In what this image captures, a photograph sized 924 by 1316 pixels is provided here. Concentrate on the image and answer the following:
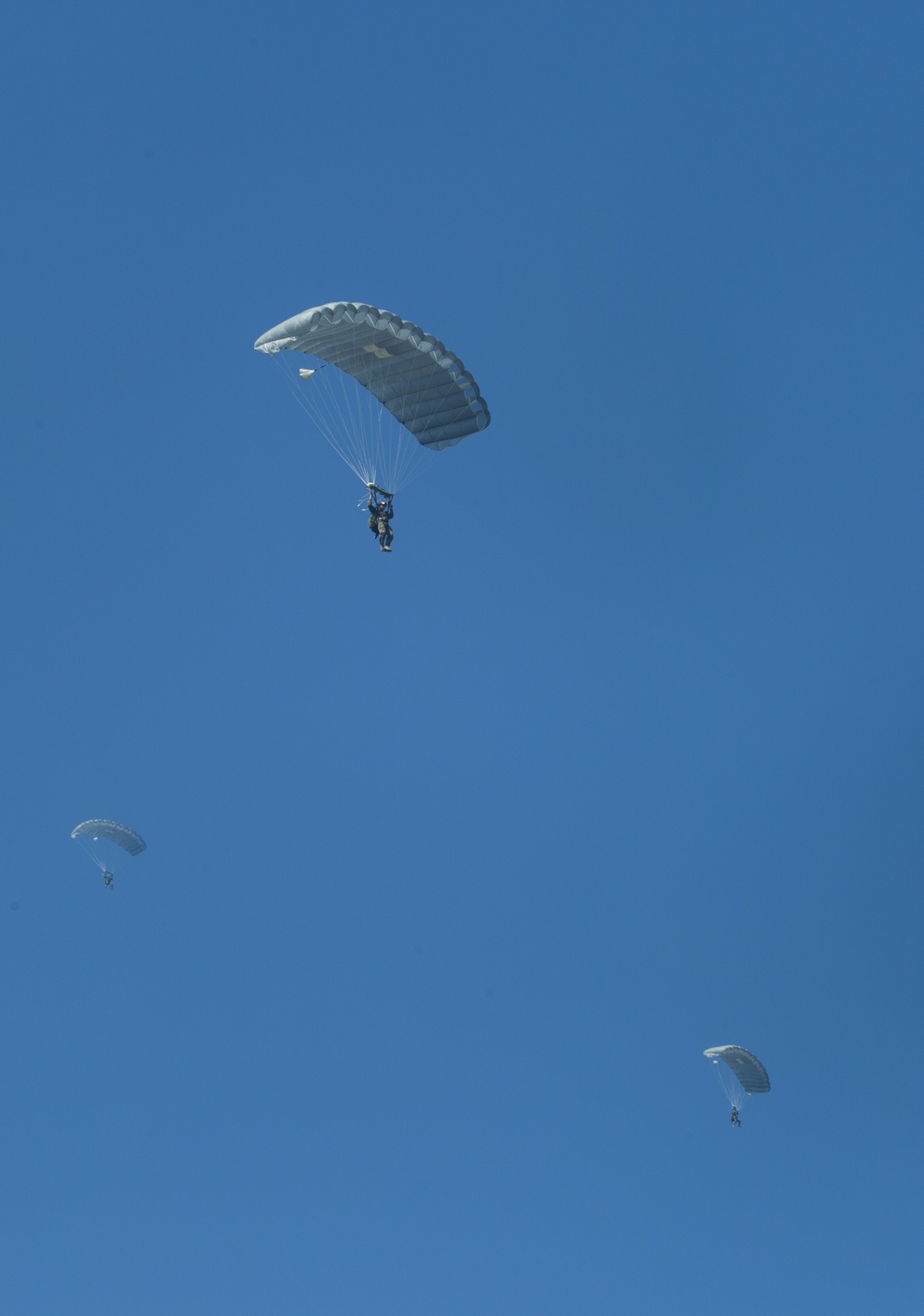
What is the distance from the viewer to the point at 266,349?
38844 millimetres

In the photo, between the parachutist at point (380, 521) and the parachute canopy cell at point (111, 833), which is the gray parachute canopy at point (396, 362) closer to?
the parachutist at point (380, 521)

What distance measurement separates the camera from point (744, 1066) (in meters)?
56.8

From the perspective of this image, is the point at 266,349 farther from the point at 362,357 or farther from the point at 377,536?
the point at 377,536

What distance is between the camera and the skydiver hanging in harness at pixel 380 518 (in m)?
44.8

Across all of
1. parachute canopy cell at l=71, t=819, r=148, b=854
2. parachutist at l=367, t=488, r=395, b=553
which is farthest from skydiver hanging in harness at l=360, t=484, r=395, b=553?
parachute canopy cell at l=71, t=819, r=148, b=854

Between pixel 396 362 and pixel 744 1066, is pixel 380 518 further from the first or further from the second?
pixel 744 1066

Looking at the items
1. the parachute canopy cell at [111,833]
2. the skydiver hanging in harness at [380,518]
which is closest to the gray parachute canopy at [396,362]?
the skydiver hanging in harness at [380,518]

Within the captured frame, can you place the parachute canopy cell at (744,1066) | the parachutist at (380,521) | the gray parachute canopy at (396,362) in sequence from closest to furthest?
the gray parachute canopy at (396,362) < the parachutist at (380,521) < the parachute canopy cell at (744,1066)

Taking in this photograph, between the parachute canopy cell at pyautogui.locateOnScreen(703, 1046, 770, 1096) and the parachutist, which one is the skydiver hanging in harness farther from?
the parachute canopy cell at pyautogui.locateOnScreen(703, 1046, 770, 1096)

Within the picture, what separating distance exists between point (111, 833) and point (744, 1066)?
21384 mm

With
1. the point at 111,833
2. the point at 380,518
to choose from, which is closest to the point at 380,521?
the point at 380,518

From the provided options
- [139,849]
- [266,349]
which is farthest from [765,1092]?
[266,349]

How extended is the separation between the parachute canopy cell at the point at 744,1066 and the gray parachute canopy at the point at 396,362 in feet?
73.1

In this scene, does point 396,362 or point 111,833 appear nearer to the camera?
point 396,362
